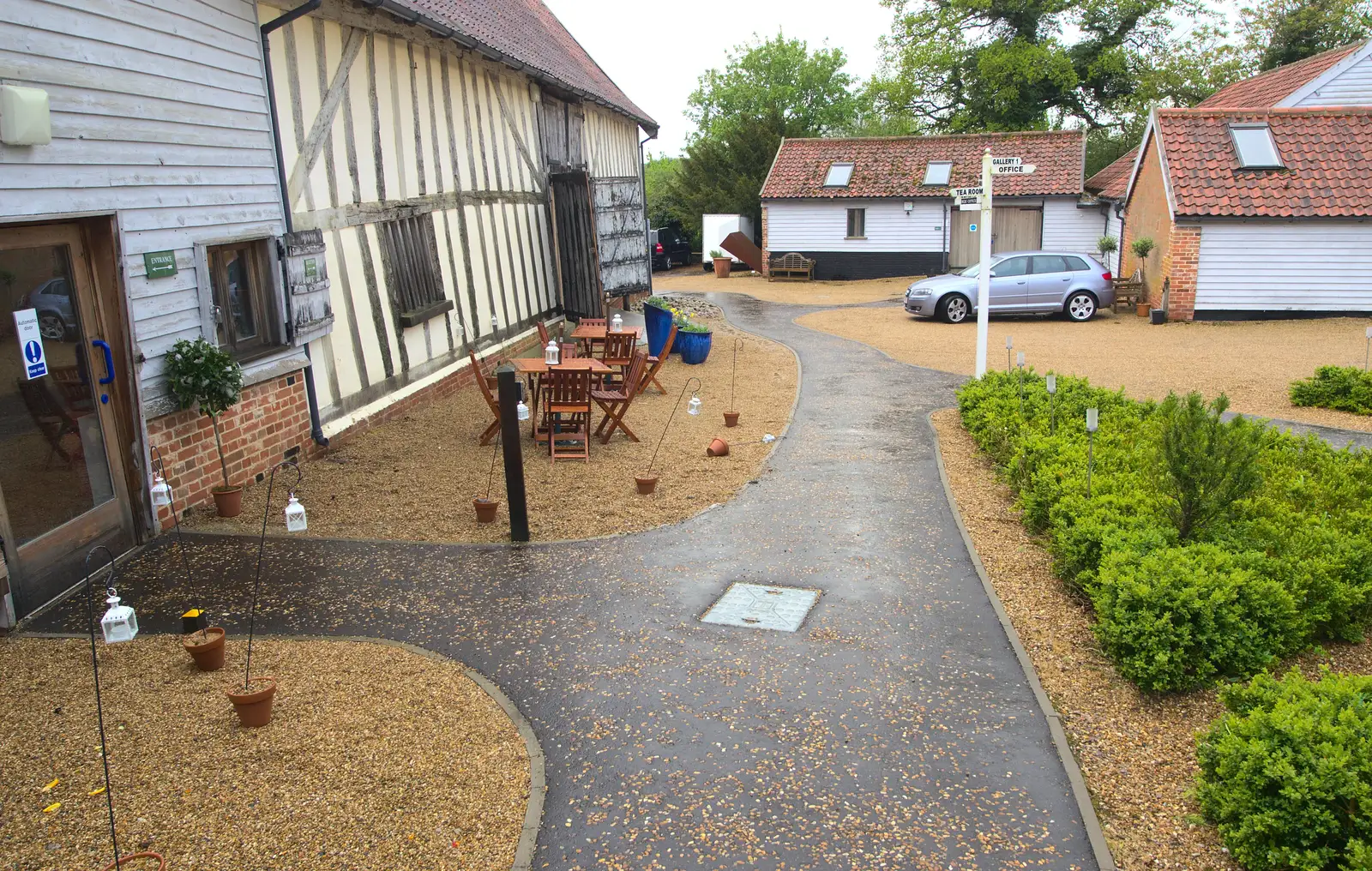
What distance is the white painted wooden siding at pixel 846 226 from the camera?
28.3 meters

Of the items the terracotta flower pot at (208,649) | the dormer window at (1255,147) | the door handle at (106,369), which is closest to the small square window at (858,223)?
the dormer window at (1255,147)

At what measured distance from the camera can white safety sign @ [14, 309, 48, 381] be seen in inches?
222

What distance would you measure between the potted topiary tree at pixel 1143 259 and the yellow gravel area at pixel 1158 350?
45 centimetres

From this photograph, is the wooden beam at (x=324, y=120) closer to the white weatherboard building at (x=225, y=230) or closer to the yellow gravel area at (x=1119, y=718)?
the white weatherboard building at (x=225, y=230)

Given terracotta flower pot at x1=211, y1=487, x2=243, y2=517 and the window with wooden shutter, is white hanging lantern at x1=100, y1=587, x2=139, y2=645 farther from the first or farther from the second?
the window with wooden shutter

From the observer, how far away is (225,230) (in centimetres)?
764

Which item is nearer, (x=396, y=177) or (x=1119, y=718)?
(x=1119, y=718)

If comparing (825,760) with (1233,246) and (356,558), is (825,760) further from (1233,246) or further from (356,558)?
(1233,246)

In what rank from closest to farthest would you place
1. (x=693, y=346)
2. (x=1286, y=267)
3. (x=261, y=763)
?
(x=261, y=763) → (x=693, y=346) → (x=1286, y=267)

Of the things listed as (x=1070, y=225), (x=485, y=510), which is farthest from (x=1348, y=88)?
(x=485, y=510)

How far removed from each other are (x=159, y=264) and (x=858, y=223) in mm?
24340

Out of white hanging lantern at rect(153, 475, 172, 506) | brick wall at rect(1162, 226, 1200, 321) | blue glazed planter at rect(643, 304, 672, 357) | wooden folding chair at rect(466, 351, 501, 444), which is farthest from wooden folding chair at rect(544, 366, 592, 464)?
brick wall at rect(1162, 226, 1200, 321)

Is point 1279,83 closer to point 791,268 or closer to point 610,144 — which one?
point 791,268

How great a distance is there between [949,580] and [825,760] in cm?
244
